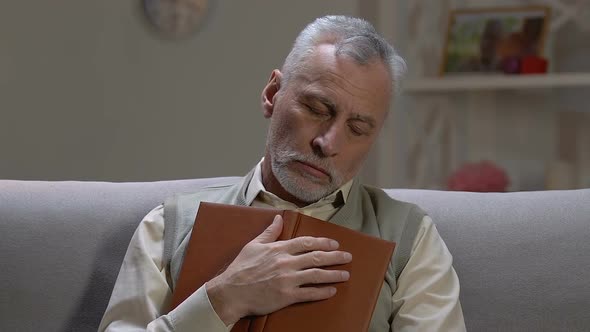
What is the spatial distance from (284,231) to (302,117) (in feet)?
0.74

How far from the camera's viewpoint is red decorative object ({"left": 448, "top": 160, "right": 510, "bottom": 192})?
3.26 meters

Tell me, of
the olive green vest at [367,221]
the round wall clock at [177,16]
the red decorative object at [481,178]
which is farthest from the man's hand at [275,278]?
the round wall clock at [177,16]

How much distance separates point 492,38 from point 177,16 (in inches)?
50.1

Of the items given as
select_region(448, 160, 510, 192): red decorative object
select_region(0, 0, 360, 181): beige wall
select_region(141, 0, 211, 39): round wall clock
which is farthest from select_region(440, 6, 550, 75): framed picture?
select_region(141, 0, 211, 39): round wall clock

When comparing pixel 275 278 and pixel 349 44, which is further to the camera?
pixel 349 44

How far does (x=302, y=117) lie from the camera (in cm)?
160

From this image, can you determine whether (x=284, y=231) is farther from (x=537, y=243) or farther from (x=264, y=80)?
(x=264, y=80)

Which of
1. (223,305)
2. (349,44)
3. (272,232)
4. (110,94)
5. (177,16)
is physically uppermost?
(349,44)

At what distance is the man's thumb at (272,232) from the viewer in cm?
149

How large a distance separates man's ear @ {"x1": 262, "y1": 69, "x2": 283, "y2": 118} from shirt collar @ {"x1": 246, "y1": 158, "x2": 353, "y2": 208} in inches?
4.5

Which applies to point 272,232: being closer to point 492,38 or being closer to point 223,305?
point 223,305

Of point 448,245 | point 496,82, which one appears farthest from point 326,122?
point 496,82

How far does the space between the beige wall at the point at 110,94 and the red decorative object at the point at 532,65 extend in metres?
1.14

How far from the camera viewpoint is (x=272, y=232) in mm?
1489
